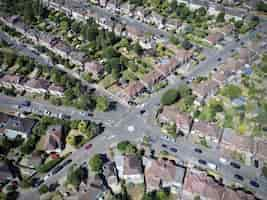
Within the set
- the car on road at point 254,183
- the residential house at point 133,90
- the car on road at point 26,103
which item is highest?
the residential house at point 133,90

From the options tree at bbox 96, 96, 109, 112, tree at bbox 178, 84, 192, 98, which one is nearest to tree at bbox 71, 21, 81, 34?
tree at bbox 96, 96, 109, 112

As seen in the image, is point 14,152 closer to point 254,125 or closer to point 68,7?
point 254,125

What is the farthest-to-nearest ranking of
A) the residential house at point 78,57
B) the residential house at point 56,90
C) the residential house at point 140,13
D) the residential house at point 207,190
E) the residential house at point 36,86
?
the residential house at point 140,13 < the residential house at point 78,57 < the residential house at point 36,86 < the residential house at point 56,90 < the residential house at point 207,190

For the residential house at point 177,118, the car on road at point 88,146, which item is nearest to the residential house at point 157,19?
the residential house at point 177,118

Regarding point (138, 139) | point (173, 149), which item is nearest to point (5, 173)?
point (138, 139)

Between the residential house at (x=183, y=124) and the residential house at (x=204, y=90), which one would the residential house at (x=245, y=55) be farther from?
the residential house at (x=183, y=124)

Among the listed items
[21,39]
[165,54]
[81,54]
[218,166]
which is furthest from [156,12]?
[218,166]
